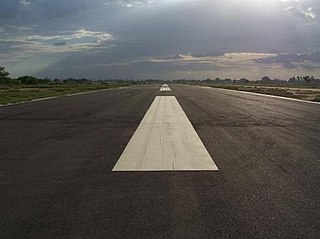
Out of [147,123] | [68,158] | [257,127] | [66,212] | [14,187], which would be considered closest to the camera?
[66,212]

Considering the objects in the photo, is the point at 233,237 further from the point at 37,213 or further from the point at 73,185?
the point at 73,185

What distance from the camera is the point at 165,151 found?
9609 mm

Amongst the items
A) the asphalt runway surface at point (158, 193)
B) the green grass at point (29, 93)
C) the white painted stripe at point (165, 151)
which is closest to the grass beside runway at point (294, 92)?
the white painted stripe at point (165, 151)

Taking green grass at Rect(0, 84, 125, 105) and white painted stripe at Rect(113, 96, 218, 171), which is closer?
white painted stripe at Rect(113, 96, 218, 171)

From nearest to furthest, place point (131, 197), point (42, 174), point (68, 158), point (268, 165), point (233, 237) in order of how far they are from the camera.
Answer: point (233, 237), point (131, 197), point (42, 174), point (268, 165), point (68, 158)

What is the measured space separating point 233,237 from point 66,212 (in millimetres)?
2042

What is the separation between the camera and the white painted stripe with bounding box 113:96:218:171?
8.00 m

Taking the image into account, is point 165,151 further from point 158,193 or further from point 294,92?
point 294,92

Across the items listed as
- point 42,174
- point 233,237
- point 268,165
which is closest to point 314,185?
point 268,165

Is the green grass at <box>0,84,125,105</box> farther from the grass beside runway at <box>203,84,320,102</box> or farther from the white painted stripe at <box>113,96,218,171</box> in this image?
the grass beside runway at <box>203,84,320,102</box>

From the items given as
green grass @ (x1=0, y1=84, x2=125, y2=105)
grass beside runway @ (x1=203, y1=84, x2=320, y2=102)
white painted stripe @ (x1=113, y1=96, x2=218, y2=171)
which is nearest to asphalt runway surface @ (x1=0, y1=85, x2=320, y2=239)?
white painted stripe @ (x1=113, y1=96, x2=218, y2=171)

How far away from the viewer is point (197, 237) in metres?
4.29

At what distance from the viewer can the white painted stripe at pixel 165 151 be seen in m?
8.00

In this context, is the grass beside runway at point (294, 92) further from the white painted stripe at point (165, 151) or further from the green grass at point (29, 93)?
the green grass at point (29, 93)
